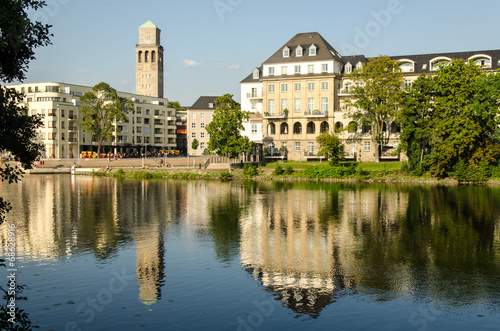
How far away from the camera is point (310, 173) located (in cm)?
7862

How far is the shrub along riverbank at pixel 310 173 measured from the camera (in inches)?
2832

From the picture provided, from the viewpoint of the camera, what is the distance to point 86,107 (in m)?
113

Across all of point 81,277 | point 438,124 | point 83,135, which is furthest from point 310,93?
point 81,277

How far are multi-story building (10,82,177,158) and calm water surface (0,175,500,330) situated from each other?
70423 mm

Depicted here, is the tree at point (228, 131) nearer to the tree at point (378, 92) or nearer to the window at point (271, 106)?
the window at point (271, 106)

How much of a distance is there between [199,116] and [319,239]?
112541 millimetres

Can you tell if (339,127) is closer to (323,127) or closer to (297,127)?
(323,127)

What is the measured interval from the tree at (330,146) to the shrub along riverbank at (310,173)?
5.49 feet

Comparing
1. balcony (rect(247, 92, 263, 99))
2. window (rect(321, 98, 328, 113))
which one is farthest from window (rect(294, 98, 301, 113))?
balcony (rect(247, 92, 263, 99))

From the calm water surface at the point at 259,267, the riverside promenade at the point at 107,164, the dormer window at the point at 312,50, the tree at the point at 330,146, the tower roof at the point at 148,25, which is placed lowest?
the calm water surface at the point at 259,267

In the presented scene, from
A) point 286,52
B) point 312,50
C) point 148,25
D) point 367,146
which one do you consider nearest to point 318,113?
point 367,146

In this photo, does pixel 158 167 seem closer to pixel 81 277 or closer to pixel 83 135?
pixel 83 135

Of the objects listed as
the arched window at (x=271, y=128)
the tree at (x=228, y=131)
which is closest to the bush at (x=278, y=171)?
the tree at (x=228, y=131)

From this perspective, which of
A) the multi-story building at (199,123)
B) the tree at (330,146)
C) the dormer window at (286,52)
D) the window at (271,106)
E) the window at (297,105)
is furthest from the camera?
the multi-story building at (199,123)
